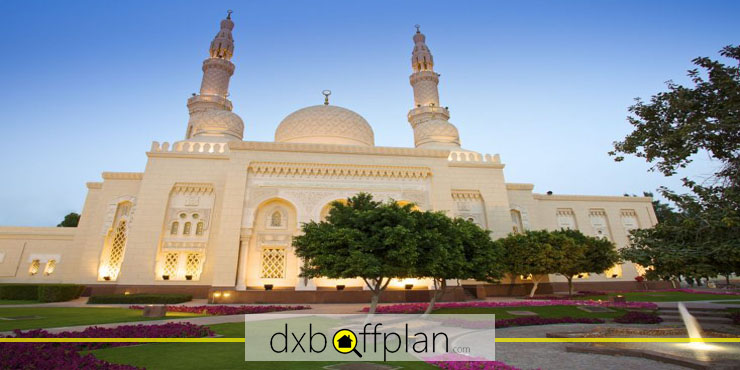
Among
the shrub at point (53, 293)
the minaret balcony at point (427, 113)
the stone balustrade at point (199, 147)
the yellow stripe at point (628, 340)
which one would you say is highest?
the minaret balcony at point (427, 113)

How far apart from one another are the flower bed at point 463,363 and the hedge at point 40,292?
19.2m

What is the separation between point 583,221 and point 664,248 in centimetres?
2310

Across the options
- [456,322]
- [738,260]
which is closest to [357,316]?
[456,322]

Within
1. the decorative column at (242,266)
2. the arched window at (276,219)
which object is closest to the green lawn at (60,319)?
the decorative column at (242,266)

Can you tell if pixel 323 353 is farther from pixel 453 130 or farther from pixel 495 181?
pixel 453 130

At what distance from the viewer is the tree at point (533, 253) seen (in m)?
18.4

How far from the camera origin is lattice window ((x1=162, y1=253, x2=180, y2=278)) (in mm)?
20383

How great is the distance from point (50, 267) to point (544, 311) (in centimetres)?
2942

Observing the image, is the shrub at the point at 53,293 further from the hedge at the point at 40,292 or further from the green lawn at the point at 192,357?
the green lawn at the point at 192,357

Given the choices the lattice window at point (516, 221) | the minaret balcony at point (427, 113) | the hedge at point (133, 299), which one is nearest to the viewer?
the hedge at point (133, 299)

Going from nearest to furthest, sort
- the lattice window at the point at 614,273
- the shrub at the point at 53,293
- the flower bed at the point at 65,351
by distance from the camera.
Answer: the flower bed at the point at 65,351, the shrub at the point at 53,293, the lattice window at the point at 614,273

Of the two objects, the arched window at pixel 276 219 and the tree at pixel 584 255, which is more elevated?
the arched window at pixel 276 219

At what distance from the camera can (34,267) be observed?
78.0 ft

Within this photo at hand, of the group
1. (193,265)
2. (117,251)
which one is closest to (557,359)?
(193,265)
